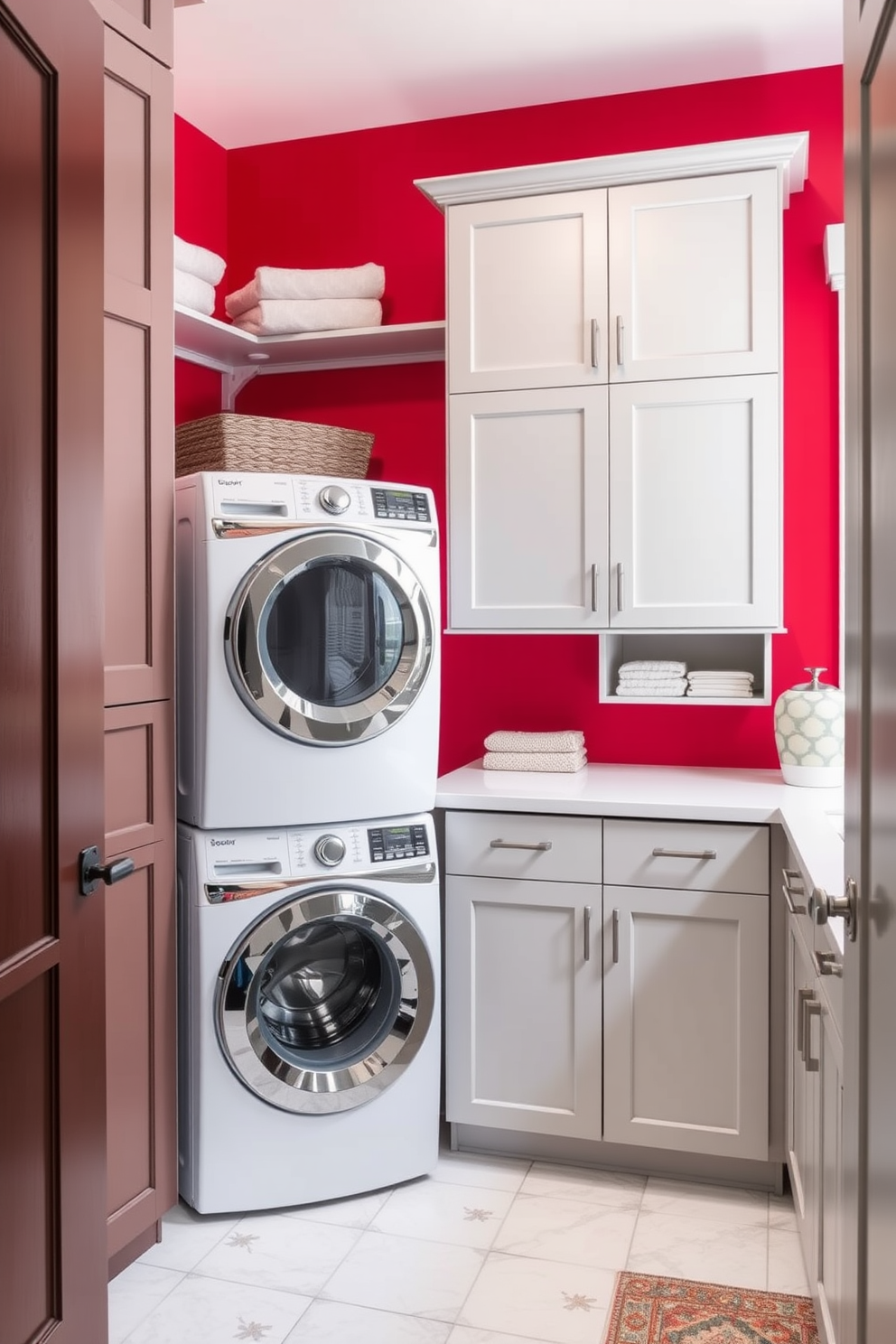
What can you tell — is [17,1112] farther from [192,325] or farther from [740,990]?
[192,325]

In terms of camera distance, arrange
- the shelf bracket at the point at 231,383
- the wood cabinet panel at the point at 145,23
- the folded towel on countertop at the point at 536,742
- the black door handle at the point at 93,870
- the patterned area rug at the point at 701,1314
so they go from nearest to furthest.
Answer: the black door handle at the point at 93,870 → the patterned area rug at the point at 701,1314 → the wood cabinet panel at the point at 145,23 → the folded towel on countertop at the point at 536,742 → the shelf bracket at the point at 231,383

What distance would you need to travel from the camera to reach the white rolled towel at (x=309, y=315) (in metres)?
3.10

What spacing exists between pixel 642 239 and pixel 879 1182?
2.26m

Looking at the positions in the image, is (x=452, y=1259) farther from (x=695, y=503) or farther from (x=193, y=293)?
(x=193, y=293)

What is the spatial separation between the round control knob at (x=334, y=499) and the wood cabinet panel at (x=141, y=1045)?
796 millimetres

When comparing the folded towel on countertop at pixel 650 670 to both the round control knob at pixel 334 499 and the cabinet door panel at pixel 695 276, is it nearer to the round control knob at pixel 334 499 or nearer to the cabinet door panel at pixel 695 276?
the cabinet door panel at pixel 695 276

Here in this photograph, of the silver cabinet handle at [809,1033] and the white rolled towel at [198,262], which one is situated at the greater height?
the white rolled towel at [198,262]

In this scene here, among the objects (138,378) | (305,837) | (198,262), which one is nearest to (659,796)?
(305,837)

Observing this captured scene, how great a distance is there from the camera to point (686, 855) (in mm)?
2539

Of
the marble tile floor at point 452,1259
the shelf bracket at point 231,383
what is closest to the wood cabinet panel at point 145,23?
the shelf bracket at point 231,383

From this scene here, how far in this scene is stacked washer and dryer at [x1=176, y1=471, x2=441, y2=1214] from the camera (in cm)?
239

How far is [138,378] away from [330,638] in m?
0.66

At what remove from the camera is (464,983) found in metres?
2.72

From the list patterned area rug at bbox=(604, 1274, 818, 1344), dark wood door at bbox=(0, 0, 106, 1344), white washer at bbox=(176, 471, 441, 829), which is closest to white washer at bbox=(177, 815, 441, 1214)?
white washer at bbox=(176, 471, 441, 829)
